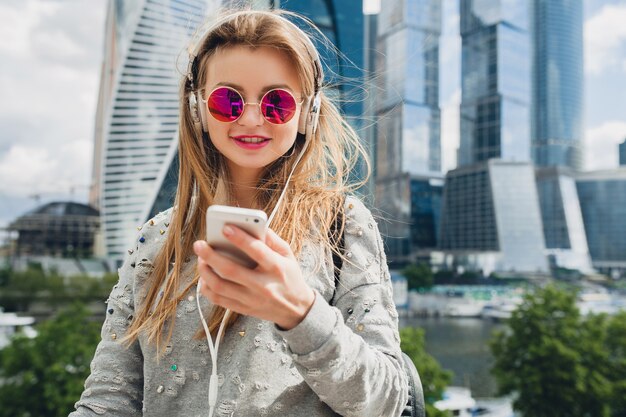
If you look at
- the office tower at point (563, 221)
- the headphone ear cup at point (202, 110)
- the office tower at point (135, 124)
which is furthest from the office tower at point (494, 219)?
the headphone ear cup at point (202, 110)

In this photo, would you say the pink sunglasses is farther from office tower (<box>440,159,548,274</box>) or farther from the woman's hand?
office tower (<box>440,159,548,274</box>)

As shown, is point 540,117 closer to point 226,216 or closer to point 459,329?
point 459,329

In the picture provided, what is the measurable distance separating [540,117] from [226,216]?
2038 inches

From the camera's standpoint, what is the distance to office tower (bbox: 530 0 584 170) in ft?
154

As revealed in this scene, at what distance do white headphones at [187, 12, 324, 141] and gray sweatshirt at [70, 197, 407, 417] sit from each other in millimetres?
128

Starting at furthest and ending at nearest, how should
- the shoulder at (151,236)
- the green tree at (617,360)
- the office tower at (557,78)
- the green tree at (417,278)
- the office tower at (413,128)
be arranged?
the office tower at (557,78) < the green tree at (417,278) < the office tower at (413,128) < the green tree at (617,360) < the shoulder at (151,236)

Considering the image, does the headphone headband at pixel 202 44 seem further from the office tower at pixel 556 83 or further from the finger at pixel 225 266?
the office tower at pixel 556 83

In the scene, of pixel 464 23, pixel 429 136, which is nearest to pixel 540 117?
pixel 464 23

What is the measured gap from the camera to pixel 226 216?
47 centimetres

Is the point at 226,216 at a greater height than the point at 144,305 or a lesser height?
greater

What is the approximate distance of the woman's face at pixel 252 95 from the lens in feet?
2.31

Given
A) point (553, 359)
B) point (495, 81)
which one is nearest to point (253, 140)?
point (553, 359)

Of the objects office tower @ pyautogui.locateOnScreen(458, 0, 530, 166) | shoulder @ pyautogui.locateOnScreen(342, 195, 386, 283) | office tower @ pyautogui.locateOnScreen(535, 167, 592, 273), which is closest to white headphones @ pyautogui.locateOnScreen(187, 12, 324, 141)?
shoulder @ pyautogui.locateOnScreen(342, 195, 386, 283)

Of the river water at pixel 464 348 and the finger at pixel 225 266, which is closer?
the finger at pixel 225 266
